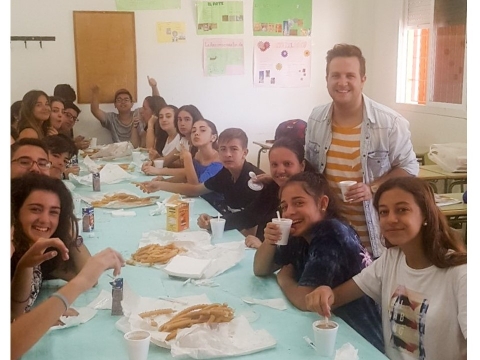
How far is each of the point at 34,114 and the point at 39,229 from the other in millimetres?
233

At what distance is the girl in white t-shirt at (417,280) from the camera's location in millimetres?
1077

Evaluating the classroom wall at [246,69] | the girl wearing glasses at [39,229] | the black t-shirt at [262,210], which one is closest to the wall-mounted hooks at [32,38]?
the classroom wall at [246,69]

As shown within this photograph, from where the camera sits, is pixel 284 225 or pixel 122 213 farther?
pixel 122 213

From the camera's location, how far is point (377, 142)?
1262 millimetres

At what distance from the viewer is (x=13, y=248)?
981mm

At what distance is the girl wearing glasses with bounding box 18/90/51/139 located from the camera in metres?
1.04

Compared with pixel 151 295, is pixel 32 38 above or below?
above

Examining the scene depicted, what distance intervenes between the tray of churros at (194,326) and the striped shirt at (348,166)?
1.07ft

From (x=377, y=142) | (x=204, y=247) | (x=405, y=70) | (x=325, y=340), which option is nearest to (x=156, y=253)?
(x=204, y=247)

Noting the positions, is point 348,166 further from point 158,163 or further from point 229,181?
point 158,163

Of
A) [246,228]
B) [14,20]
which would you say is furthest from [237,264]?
[14,20]

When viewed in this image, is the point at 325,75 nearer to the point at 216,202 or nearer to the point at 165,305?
the point at 216,202

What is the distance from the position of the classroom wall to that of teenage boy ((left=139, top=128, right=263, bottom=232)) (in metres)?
0.04

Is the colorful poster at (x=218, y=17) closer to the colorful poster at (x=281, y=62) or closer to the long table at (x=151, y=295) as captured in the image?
the colorful poster at (x=281, y=62)
